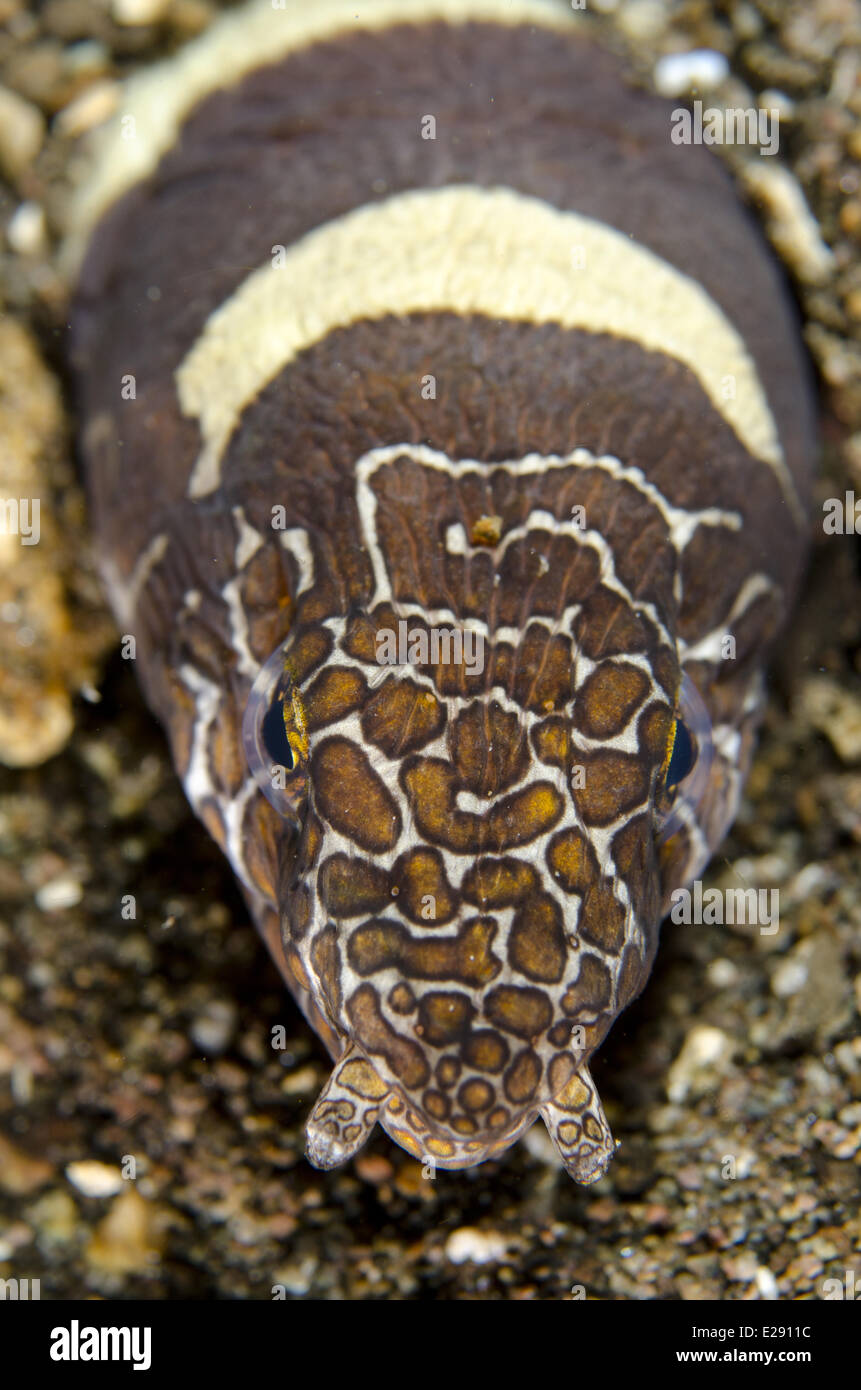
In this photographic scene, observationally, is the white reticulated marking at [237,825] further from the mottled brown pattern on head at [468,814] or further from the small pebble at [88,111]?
the small pebble at [88,111]

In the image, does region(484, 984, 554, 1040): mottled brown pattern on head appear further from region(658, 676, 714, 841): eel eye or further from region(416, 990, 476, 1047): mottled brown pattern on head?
region(658, 676, 714, 841): eel eye

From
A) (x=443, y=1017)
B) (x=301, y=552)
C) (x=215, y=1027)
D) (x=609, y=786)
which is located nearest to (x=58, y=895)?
(x=215, y=1027)

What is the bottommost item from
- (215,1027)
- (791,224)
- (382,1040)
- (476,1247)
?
(476,1247)

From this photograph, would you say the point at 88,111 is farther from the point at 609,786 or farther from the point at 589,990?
the point at 589,990

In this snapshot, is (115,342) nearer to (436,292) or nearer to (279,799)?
(436,292)

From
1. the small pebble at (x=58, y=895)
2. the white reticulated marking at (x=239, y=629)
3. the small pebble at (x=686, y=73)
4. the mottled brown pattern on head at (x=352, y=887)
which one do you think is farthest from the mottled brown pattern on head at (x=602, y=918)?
the small pebble at (x=686, y=73)

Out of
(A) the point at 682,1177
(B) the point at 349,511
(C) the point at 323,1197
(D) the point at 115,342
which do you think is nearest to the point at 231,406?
(B) the point at 349,511
